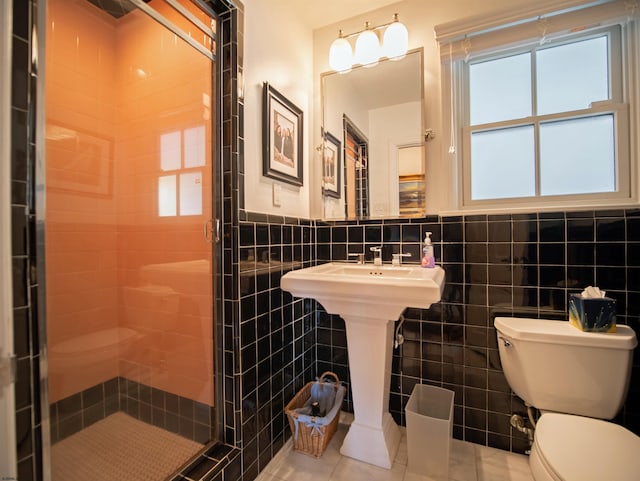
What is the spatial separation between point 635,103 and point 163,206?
7.46ft

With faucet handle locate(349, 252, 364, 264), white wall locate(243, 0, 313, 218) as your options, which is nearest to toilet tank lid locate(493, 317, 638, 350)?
faucet handle locate(349, 252, 364, 264)

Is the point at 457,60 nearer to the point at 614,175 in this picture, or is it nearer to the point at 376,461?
the point at 614,175

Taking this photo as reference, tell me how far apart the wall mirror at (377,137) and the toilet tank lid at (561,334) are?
0.68 m

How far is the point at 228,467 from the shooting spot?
1106 millimetres

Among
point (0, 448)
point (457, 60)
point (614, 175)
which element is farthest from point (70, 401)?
point (614, 175)

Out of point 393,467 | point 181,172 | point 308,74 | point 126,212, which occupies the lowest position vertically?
point 393,467

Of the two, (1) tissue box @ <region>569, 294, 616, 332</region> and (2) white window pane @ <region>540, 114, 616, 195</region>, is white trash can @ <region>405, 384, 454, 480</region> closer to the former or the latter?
(1) tissue box @ <region>569, 294, 616, 332</region>

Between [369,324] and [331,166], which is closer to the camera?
[369,324]

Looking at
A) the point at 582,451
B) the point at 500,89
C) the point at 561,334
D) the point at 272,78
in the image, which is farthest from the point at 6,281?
the point at 500,89

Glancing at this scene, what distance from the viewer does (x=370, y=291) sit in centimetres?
109

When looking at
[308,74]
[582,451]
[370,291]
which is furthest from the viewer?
[308,74]

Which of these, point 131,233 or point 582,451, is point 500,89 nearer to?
point 582,451

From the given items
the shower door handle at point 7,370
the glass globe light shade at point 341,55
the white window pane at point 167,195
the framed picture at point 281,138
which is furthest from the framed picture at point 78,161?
the glass globe light shade at point 341,55

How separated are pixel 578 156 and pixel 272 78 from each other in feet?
5.10
